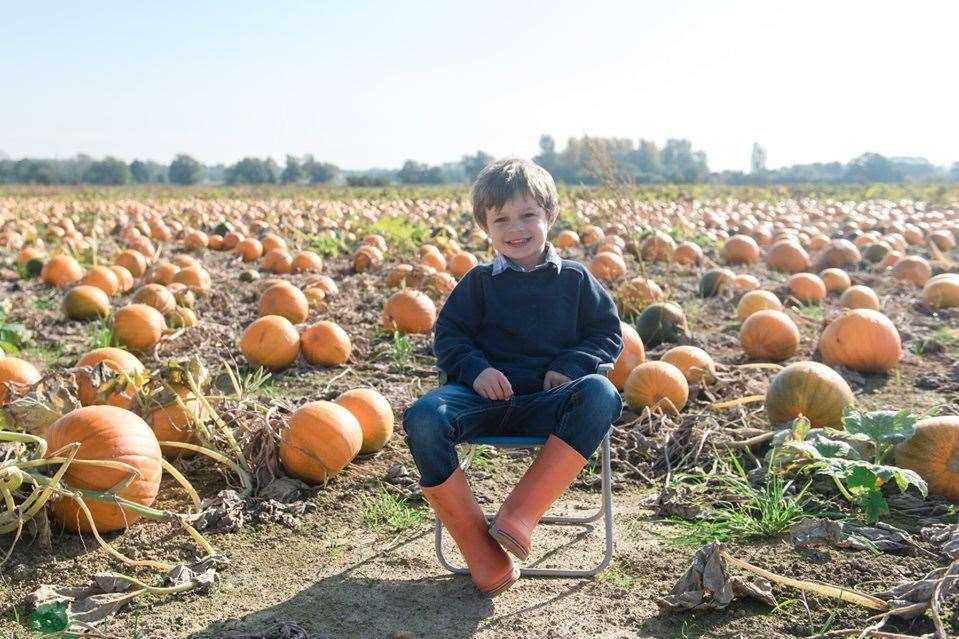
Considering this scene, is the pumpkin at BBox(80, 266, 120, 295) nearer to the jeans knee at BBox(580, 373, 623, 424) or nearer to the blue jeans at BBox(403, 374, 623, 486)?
the blue jeans at BBox(403, 374, 623, 486)

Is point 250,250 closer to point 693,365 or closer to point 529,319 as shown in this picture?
point 693,365

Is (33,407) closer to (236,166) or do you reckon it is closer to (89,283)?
(89,283)

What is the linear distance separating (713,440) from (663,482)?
1.22ft

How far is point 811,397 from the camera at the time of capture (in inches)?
163

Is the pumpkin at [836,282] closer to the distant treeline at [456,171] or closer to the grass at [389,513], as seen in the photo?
the grass at [389,513]

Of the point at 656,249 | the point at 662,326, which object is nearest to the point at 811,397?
the point at 662,326

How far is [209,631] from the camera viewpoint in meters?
2.70

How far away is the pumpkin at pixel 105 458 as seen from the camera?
319 centimetres

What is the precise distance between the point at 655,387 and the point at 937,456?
5.19 feet

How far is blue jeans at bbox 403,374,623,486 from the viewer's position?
2.81 meters

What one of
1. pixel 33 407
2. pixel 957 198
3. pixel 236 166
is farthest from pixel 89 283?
pixel 236 166

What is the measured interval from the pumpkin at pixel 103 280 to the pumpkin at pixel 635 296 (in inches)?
193

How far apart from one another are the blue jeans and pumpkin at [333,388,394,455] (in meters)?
1.19

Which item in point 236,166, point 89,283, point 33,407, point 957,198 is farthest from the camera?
point 236,166
